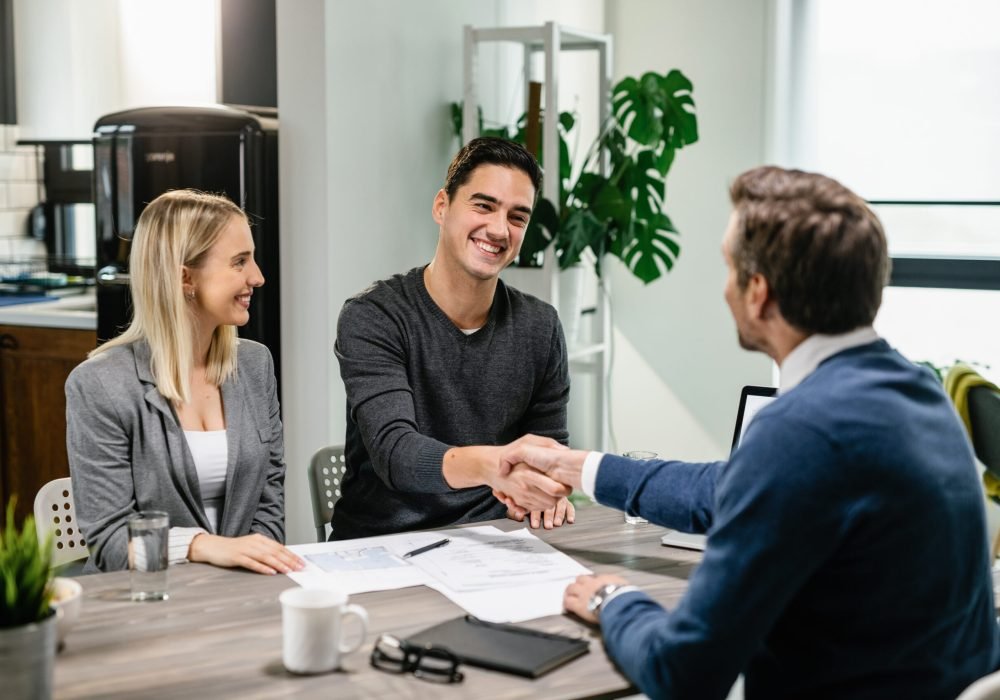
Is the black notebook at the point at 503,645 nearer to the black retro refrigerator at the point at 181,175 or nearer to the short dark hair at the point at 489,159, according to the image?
the short dark hair at the point at 489,159

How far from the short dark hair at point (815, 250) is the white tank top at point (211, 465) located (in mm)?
1185

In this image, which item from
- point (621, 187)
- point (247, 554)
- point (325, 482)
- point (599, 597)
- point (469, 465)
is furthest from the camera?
point (621, 187)

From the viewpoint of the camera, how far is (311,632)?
1.39 m

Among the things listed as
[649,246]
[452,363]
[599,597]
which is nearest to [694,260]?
[649,246]

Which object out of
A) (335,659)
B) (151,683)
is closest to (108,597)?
(151,683)

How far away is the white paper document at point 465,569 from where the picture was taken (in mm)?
1671

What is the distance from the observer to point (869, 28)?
430cm

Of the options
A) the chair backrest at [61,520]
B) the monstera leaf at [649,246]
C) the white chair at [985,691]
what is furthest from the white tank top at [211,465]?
the monstera leaf at [649,246]

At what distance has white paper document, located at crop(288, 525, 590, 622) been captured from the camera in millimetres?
1671

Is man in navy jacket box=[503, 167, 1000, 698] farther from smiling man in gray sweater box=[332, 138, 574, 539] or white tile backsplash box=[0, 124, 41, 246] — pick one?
white tile backsplash box=[0, 124, 41, 246]

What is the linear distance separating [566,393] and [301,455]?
138 cm

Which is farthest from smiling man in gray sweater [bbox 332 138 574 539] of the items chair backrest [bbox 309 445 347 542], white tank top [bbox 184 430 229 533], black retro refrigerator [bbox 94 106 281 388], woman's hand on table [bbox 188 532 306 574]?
black retro refrigerator [bbox 94 106 281 388]

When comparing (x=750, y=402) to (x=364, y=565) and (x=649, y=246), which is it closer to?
(x=364, y=565)

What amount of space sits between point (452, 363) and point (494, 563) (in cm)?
59
